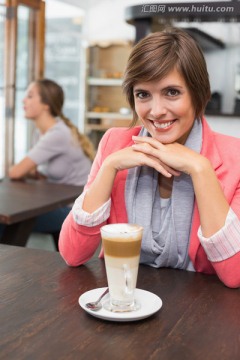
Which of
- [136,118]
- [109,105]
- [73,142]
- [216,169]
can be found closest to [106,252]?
[216,169]

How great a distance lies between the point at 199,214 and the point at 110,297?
1.16ft

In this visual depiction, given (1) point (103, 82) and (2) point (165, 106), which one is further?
(1) point (103, 82)

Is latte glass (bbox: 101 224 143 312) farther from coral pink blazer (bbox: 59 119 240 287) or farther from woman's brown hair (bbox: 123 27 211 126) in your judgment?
woman's brown hair (bbox: 123 27 211 126)

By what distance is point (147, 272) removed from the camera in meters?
1.28

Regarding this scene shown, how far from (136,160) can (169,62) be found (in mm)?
258

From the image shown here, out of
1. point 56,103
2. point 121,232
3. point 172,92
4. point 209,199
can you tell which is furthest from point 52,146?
point 121,232

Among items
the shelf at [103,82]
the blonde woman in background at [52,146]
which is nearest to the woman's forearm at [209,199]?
the blonde woman in background at [52,146]

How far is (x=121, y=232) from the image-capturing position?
1.00m

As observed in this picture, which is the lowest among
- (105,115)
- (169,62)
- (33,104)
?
(105,115)

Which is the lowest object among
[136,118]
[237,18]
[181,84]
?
[136,118]

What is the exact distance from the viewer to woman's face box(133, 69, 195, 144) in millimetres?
1296

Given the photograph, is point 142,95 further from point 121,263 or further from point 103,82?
point 103,82

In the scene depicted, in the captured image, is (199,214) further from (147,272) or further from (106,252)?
(106,252)

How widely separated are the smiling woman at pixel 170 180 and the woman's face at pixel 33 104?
2.04 m
